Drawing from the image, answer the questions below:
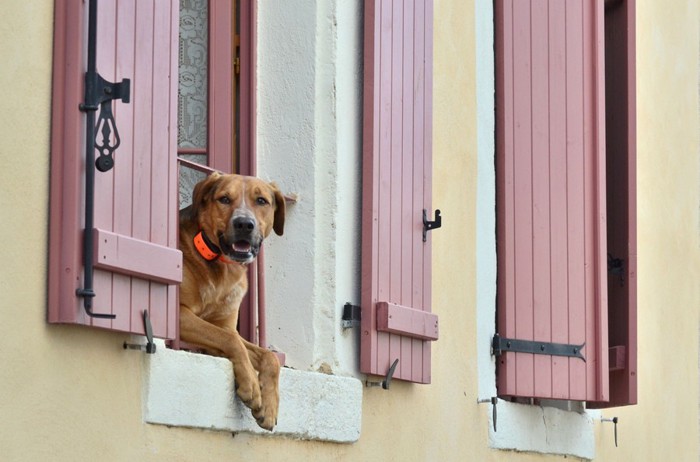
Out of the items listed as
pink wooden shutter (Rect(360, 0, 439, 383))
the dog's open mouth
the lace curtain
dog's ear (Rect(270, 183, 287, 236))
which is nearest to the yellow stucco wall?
pink wooden shutter (Rect(360, 0, 439, 383))

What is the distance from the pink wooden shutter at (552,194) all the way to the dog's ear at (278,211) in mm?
1908

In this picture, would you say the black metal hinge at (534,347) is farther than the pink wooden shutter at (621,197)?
No

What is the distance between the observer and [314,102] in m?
6.64

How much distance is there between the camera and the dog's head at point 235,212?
19.7 ft

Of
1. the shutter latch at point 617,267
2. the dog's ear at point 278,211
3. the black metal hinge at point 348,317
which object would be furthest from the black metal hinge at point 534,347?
the dog's ear at point 278,211

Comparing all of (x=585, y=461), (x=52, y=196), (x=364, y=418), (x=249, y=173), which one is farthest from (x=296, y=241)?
(x=585, y=461)

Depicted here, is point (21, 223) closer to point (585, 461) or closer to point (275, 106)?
point (275, 106)

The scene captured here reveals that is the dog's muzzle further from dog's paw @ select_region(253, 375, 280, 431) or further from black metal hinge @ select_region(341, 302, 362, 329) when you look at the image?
black metal hinge @ select_region(341, 302, 362, 329)

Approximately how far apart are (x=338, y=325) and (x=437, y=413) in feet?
3.07

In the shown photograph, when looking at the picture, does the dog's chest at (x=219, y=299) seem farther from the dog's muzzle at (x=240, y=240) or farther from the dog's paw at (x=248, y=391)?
the dog's paw at (x=248, y=391)

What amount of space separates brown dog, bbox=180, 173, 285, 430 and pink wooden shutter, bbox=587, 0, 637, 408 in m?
3.03

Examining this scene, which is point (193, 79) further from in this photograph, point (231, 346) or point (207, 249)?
point (231, 346)

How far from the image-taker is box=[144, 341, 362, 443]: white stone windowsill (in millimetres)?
5391

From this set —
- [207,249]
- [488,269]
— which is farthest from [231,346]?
[488,269]
